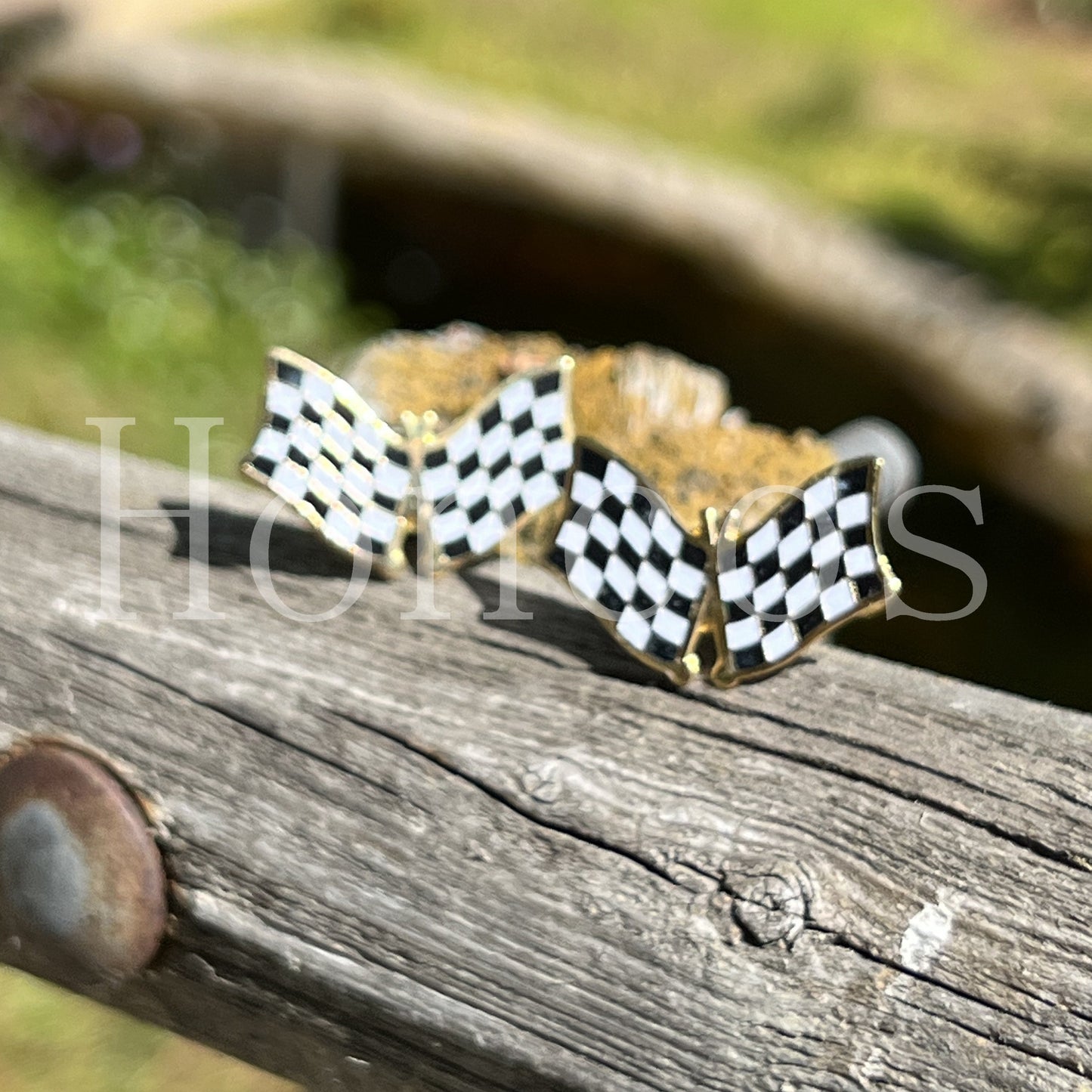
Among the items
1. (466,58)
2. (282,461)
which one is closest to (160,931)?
(282,461)

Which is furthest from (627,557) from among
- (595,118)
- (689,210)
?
(595,118)

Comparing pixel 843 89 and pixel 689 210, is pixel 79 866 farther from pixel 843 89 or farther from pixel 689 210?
pixel 843 89

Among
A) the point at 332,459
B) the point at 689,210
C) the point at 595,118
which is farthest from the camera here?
the point at 595,118

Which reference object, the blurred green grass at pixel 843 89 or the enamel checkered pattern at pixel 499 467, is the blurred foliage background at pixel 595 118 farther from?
the enamel checkered pattern at pixel 499 467

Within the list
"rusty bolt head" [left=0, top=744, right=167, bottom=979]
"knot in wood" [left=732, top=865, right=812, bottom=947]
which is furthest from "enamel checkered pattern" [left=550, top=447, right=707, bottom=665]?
"rusty bolt head" [left=0, top=744, right=167, bottom=979]

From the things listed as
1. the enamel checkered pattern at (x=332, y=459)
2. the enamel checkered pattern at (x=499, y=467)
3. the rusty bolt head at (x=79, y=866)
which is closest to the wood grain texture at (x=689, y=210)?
the enamel checkered pattern at (x=499, y=467)
